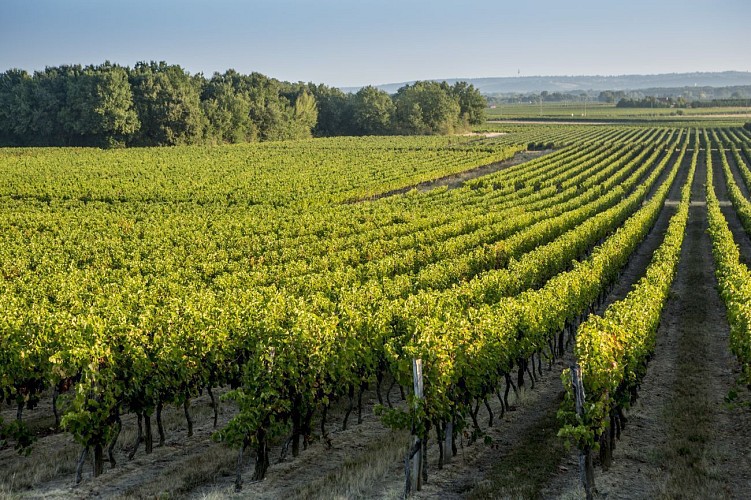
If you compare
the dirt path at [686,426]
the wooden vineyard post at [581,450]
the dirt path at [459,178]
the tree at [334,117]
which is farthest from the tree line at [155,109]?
the wooden vineyard post at [581,450]

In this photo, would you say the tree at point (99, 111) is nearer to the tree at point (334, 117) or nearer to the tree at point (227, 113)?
the tree at point (227, 113)

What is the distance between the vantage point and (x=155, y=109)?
4001 inches

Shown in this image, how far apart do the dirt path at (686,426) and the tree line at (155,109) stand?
9067 cm

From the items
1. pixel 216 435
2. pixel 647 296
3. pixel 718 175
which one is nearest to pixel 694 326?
pixel 647 296

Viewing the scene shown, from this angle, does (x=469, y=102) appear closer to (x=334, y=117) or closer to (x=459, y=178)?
(x=334, y=117)

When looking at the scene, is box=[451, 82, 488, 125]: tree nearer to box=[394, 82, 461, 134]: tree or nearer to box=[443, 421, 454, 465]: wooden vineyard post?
box=[394, 82, 461, 134]: tree

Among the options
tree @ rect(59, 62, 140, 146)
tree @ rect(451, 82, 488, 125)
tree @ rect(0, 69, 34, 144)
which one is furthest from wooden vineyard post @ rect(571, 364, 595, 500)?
tree @ rect(451, 82, 488, 125)

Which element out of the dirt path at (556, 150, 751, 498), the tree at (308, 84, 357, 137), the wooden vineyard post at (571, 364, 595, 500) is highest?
the tree at (308, 84, 357, 137)

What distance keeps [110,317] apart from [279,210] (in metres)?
28.2

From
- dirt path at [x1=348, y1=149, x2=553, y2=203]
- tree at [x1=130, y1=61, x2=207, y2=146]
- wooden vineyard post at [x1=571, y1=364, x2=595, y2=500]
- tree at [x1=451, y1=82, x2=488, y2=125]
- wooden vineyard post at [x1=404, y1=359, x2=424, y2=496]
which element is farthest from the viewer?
tree at [x1=451, y1=82, x2=488, y2=125]

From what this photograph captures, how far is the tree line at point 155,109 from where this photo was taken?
99000mm

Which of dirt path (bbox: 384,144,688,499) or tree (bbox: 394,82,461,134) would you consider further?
tree (bbox: 394,82,461,134)

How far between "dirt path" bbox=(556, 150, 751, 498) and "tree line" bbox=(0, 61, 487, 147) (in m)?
90.7

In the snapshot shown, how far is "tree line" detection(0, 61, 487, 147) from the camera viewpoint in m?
99.0
